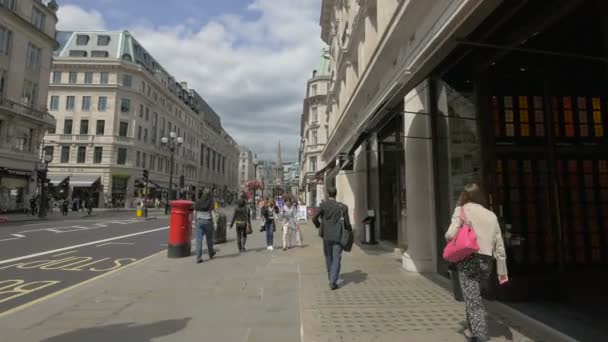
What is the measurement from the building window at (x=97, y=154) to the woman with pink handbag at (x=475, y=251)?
54139 millimetres

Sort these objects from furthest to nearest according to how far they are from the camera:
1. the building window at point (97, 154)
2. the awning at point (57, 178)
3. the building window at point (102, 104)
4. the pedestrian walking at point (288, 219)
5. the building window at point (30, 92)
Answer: the building window at point (102, 104)
the building window at point (97, 154)
the awning at point (57, 178)
the building window at point (30, 92)
the pedestrian walking at point (288, 219)

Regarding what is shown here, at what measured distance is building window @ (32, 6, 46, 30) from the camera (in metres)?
34.3

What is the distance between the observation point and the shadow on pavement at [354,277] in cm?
688

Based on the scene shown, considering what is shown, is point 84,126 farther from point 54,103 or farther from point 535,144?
point 535,144

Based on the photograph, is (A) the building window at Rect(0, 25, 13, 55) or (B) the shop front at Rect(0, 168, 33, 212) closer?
(B) the shop front at Rect(0, 168, 33, 212)

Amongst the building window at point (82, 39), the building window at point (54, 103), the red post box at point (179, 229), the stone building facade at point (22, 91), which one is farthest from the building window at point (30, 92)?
the red post box at point (179, 229)

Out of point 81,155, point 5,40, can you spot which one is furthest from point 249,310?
point 81,155

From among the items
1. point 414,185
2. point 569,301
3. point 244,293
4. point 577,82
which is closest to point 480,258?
point 569,301

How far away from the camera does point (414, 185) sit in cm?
805

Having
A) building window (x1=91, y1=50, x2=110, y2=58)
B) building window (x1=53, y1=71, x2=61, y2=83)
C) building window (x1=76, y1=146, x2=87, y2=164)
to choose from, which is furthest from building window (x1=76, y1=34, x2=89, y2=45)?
building window (x1=76, y1=146, x2=87, y2=164)

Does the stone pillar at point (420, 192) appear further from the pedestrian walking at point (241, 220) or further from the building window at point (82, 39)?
the building window at point (82, 39)

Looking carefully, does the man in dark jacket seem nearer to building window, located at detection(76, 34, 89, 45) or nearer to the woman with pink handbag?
the woman with pink handbag

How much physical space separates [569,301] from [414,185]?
347 cm

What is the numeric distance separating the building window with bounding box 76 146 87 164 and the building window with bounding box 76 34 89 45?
16.8 meters
